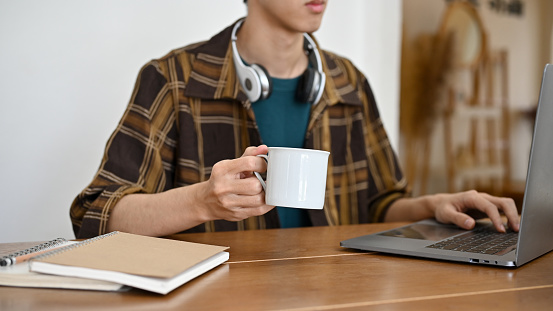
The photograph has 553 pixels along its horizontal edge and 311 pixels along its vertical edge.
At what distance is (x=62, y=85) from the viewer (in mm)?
1728

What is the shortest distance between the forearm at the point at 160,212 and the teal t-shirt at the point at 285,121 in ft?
1.42

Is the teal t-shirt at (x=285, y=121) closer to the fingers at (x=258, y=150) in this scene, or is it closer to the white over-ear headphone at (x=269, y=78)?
the white over-ear headphone at (x=269, y=78)

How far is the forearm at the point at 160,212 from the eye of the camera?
0.95m

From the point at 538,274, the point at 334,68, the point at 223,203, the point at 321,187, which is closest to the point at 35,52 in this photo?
the point at 334,68

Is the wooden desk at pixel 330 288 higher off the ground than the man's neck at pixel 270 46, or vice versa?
the man's neck at pixel 270 46

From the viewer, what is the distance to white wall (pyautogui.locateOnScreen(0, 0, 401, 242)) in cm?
166

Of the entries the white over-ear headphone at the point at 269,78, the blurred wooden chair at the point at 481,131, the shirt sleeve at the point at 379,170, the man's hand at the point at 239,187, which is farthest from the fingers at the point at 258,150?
the blurred wooden chair at the point at 481,131

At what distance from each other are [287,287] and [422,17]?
12.9 feet

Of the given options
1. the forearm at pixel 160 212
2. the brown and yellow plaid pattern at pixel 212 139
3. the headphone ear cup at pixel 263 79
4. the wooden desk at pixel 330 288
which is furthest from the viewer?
the headphone ear cup at pixel 263 79

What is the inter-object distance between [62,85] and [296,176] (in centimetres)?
121

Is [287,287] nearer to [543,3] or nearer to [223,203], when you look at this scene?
[223,203]

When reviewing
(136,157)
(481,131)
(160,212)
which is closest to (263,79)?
(136,157)

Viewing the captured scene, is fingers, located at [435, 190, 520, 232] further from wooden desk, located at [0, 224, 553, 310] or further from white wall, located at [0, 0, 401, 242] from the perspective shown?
white wall, located at [0, 0, 401, 242]

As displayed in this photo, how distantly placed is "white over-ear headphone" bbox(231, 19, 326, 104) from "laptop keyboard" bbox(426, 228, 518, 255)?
533 millimetres
